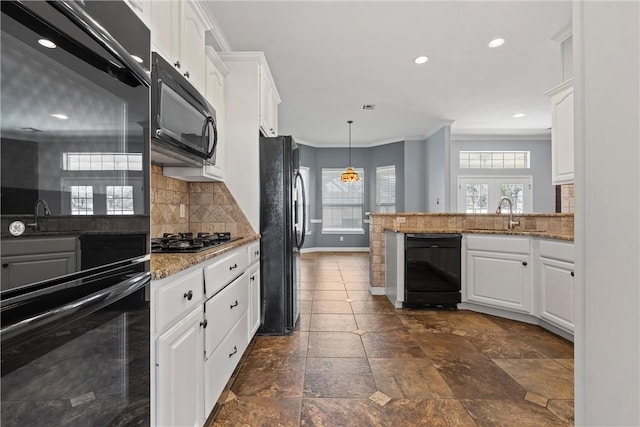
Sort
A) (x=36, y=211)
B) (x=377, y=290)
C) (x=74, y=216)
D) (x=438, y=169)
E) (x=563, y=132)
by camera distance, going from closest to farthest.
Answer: (x=36, y=211), (x=74, y=216), (x=563, y=132), (x=377, y=290), (x=438, y=169)

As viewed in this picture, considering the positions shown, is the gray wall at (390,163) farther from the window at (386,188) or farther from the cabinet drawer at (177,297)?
the cabinet drawer at (177,297)

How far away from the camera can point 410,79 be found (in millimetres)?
4055

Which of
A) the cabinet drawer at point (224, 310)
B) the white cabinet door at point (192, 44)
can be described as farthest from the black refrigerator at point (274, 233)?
the white cabinet door at point (192, 44)

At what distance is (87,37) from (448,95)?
476cm

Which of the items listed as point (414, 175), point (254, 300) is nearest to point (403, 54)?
point (254, 300)

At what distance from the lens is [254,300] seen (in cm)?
253

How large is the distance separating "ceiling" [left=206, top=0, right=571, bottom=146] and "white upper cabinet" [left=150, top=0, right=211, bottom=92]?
1.63ft

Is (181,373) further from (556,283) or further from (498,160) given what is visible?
(498,160)

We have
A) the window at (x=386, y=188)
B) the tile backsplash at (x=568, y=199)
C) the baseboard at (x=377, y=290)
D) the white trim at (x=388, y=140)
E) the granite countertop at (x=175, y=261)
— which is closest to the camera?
the granite countertop at (x=175, y=261)

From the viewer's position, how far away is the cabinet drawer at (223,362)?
1543 mm

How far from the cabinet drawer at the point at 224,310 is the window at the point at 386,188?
6134 millimetres

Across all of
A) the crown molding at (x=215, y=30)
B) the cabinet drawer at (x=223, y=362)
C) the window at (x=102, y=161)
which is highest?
the crown molding at (x=215, y=30)

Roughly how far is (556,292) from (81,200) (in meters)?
3.34

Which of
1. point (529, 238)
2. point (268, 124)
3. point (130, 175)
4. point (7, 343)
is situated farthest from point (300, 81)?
point (7, 343)
